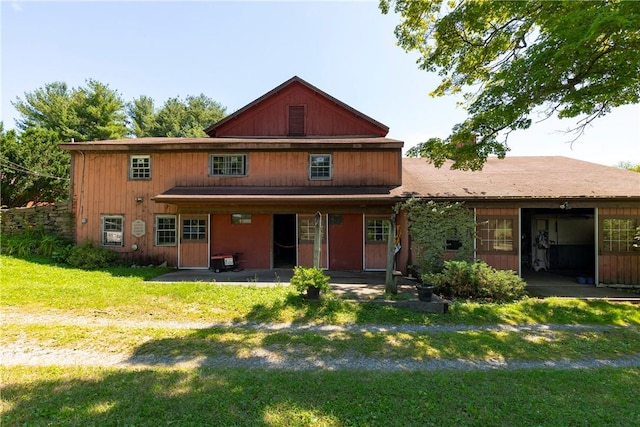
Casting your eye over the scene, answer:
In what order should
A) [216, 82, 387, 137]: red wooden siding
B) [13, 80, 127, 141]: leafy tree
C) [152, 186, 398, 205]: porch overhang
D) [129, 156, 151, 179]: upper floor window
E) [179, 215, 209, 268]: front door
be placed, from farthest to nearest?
[13, 80, 127, 141]: leafy tree → [216, 82, 387, 137]: red wooden siding → [129, 156, 151, 179]: upper floor window → [179, 215, 209, 268]: front door → [152, 186, 398, 205]: porch overhang

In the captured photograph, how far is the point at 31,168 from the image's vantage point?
2252cm

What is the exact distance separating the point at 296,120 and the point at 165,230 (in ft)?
27.9

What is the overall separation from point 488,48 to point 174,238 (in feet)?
47.3

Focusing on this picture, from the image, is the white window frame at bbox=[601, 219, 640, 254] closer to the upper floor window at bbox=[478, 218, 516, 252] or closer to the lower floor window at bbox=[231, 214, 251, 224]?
the upper floor window at bbox=[478, 218, 516, 252]

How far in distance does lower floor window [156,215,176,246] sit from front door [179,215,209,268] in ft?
1.32

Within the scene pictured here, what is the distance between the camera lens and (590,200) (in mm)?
9867

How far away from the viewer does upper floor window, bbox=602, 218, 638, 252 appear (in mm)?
10062

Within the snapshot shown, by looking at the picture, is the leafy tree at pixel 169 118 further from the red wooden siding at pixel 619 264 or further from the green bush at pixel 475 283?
the red wooden siding at pixel 619 264

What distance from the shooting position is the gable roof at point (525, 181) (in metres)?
10.1

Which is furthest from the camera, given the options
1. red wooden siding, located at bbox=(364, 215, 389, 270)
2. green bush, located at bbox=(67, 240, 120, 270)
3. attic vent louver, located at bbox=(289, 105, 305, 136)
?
attic vent louver, located at bbox=(289, 105, 305, 136)

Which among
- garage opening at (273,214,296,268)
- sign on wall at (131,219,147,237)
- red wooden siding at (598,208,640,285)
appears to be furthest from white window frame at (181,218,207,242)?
red wooden siding at (598,208,640,285)

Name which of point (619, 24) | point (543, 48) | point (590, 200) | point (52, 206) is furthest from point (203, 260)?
point (590, 200)

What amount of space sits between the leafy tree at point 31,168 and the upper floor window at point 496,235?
31.6 meters

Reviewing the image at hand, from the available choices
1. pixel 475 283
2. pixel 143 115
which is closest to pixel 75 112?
pixel 143 115
